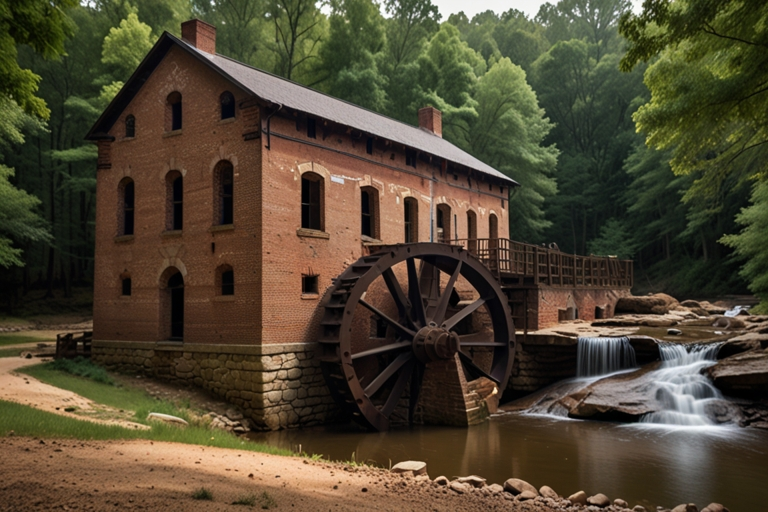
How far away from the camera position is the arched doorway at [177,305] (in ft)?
49.4

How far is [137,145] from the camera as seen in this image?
15508 mm

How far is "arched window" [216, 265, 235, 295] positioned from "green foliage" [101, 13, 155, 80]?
1633 centimetres

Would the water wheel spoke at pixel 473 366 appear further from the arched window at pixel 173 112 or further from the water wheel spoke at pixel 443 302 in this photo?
the arched window at pixel 173 112

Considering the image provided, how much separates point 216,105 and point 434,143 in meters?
8.55

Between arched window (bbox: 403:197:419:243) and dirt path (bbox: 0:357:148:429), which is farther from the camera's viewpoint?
arched window (bbox: 403:197:419:243)

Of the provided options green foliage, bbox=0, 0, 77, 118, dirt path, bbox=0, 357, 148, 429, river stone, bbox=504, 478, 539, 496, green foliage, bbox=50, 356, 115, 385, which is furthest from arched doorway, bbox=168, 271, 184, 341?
river stone, bbox=504, 478, 539, 496

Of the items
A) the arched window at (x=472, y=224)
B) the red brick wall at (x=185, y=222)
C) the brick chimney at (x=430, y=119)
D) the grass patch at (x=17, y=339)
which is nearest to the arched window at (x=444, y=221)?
the arched window at (x=472, y=224)

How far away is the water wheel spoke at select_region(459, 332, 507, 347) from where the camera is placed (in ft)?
50.3

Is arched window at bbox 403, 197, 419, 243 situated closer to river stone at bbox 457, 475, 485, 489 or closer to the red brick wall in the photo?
the red brick wall

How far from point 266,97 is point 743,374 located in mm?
11419

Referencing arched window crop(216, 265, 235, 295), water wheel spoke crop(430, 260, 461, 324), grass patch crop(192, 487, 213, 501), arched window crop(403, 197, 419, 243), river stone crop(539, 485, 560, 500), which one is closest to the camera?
grass patch crop(192, 487, 213, 501)

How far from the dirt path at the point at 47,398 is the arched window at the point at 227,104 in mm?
6755

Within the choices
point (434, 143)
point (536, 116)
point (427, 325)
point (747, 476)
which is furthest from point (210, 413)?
point (536, 116)

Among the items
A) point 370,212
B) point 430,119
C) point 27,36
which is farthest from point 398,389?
point 430,119
